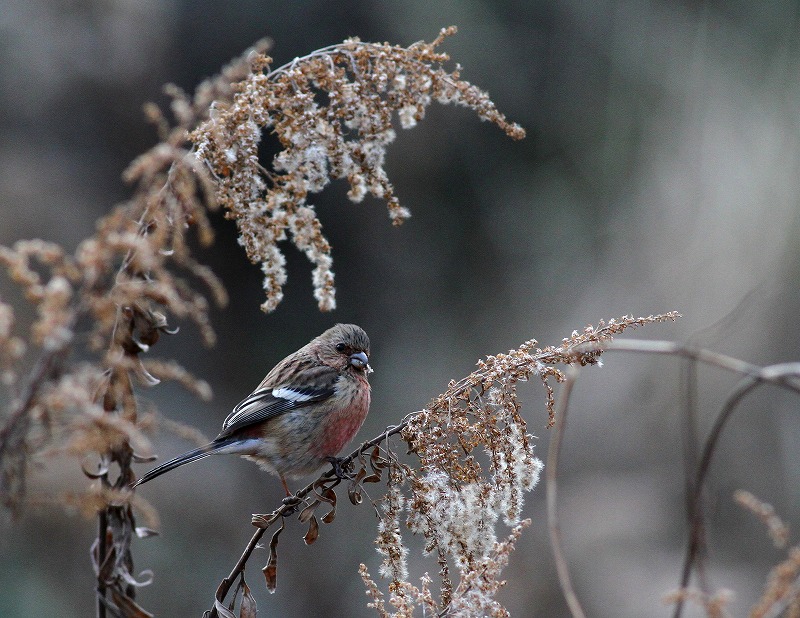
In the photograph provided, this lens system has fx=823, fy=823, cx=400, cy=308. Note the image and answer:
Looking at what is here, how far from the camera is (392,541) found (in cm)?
186

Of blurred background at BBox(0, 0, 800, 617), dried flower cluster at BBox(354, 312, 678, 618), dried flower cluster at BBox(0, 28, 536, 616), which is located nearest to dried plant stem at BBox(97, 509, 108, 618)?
dried flower cluster at BBox(0, 28, 536, 616)

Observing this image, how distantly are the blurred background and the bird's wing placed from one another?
156 inches

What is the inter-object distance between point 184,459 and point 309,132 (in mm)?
1707

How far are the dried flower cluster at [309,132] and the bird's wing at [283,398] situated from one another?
6.77 ft

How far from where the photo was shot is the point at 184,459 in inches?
124

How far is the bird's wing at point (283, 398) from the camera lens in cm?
389

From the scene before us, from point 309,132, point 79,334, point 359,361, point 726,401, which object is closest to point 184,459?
point 359,361

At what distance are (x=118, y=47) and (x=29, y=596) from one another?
17.5 feet

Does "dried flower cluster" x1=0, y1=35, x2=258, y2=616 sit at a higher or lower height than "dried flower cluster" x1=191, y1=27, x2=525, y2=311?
lower

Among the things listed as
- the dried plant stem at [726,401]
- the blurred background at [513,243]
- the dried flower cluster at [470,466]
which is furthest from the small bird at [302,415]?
the blurred background at [513,243]

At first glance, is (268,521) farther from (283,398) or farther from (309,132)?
(283,398)

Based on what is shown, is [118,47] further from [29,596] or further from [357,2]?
[29,596]

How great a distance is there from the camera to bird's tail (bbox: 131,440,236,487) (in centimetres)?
234

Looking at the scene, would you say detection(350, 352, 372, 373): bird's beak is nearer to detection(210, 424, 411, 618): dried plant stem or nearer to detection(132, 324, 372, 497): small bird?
detection(132, 324, 372, 497): small bird
